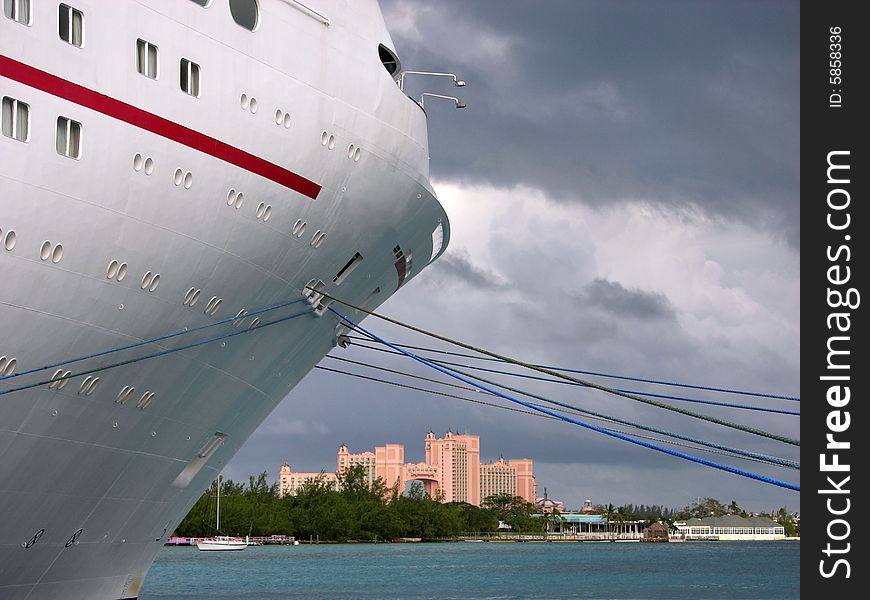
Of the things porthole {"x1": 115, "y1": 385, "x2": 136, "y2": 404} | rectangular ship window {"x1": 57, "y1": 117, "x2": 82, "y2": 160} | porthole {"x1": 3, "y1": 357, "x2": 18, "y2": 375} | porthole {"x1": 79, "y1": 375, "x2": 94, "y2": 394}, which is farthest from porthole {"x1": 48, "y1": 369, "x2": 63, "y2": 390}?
rectangular ship window {"x1": 57, "y1": 117, "x2": 82, "y2": 160}

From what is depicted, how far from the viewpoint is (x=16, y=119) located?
11.1 meters

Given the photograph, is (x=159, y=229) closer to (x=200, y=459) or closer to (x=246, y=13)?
(x=246, y=13)

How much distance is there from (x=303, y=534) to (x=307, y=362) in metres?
127

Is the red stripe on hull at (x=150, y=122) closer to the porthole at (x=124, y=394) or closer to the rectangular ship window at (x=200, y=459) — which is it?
the porthole at (x=124, y=394)

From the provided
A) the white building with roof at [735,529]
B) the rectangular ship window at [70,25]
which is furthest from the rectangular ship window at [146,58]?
the white building with roof at [735,529]

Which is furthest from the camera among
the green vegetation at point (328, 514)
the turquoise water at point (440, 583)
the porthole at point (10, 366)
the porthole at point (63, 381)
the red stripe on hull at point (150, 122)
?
the green vegetation at point (328, 514)

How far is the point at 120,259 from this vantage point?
12328mm

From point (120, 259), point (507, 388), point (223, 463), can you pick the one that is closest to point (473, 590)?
point (223, 463)

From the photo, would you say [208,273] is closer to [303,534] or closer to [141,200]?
[141,200]

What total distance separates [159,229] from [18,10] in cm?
266

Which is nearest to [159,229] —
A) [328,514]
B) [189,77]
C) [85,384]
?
[189,77]

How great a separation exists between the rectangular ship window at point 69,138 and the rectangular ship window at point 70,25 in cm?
82

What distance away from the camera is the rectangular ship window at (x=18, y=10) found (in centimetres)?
1116

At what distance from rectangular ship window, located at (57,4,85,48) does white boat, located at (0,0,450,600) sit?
0.9 inches
